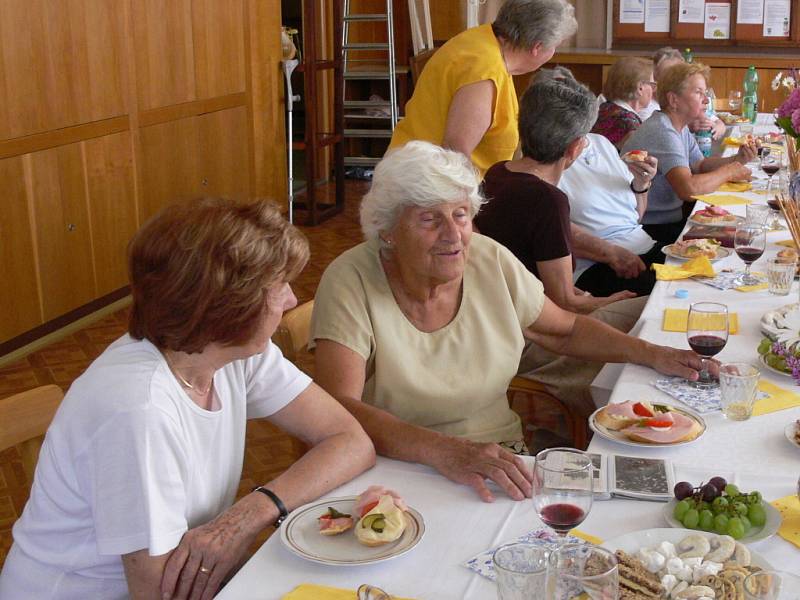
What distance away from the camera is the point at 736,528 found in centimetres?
157

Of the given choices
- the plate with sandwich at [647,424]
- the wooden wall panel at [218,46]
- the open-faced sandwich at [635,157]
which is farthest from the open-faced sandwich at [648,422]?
the wooden wall panel at [218,46]

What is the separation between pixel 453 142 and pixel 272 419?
2068 millimetres

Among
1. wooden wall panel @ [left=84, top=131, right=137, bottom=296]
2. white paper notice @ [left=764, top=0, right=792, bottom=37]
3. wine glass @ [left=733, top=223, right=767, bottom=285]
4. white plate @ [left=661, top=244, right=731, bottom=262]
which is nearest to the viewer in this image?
wine glass @ [left=733, top=223, right=767, bottom=285]

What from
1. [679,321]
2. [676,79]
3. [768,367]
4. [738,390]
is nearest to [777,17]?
[676,79]

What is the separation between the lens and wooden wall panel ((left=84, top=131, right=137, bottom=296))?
533 centimetres

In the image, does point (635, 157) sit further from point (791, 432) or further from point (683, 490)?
point (683, 490)

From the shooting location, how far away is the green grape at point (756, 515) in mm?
1605

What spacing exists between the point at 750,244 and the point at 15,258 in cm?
333

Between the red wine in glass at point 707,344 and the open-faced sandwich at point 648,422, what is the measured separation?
302mm

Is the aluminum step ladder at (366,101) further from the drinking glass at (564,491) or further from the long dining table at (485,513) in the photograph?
the drinking glass at (564,491)

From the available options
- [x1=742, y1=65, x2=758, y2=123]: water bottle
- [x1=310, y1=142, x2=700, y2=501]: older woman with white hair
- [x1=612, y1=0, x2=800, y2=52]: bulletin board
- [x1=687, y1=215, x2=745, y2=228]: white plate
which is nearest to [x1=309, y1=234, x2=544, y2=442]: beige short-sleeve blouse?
[x1=310, y1=142, x2=700, y2=501]: older woman with white hair

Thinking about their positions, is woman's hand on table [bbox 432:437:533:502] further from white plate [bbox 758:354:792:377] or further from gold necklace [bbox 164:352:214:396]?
white plate [bbox 758:354:792:377]

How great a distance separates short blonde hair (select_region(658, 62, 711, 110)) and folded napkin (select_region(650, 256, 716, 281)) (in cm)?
177

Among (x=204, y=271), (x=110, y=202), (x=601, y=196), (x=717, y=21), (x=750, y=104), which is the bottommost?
(x=110, y=202)
